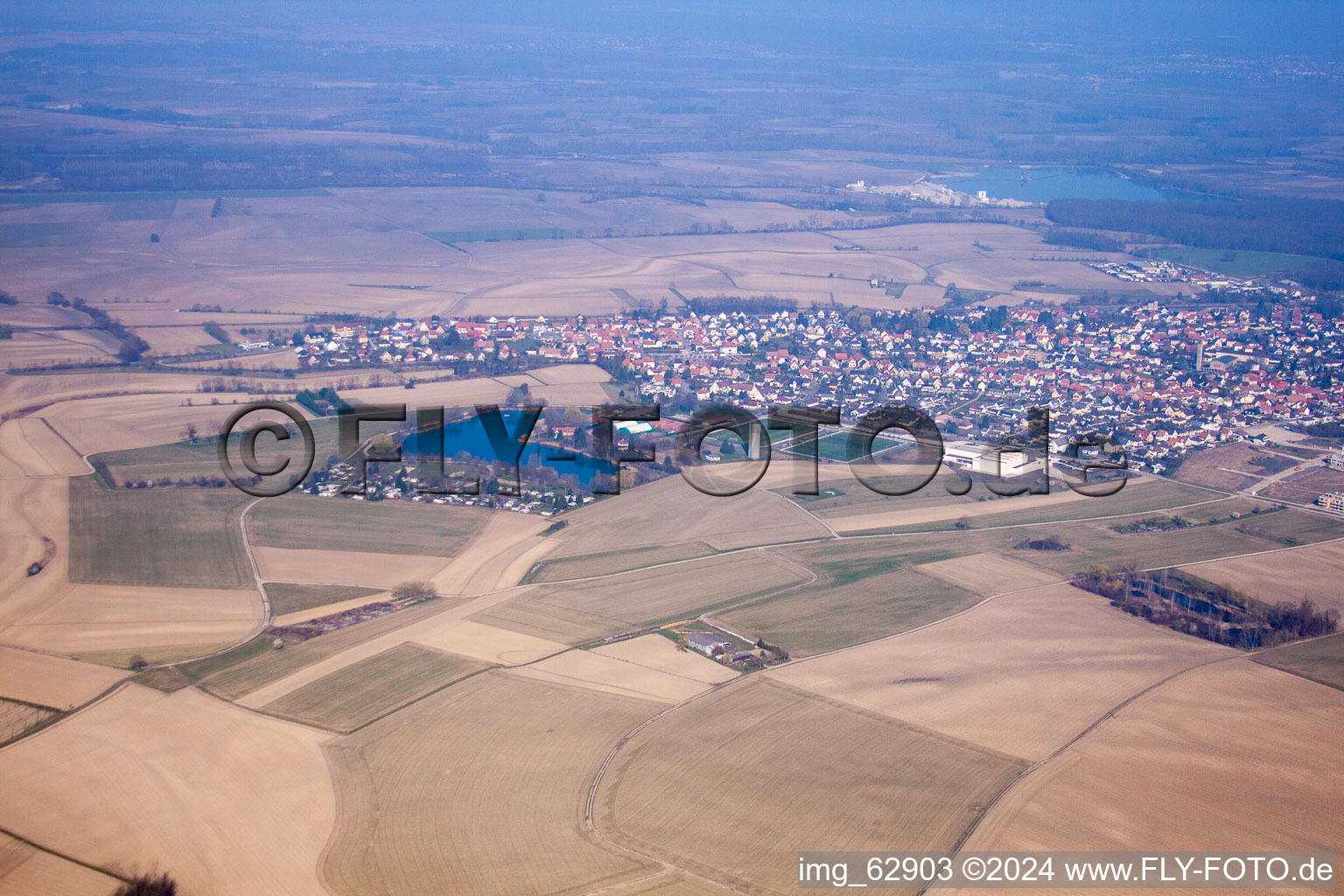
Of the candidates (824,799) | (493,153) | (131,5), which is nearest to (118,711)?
(824,799)

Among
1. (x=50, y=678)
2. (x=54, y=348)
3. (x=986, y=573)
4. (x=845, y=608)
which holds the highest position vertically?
(x=54, y=348)

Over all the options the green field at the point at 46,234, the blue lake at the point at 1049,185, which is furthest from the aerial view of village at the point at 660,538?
the blue lake at the point at 1049,185

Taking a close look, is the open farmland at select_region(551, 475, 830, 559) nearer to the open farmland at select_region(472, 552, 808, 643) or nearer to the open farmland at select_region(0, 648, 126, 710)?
the open farmland at select_region(472, 552, 808, 643)

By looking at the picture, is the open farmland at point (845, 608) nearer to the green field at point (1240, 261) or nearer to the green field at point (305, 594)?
the green field at point (305, 594)

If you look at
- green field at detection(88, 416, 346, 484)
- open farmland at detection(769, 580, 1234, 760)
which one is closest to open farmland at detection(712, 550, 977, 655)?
open farmland at detection(769, 580, 1234, 760)

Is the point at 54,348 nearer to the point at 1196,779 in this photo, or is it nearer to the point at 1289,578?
the point at 1196,779

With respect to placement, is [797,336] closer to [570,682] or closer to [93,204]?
[570,682]

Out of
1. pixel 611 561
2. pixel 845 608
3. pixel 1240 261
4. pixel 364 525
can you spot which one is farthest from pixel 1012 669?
pixel 1240 261
